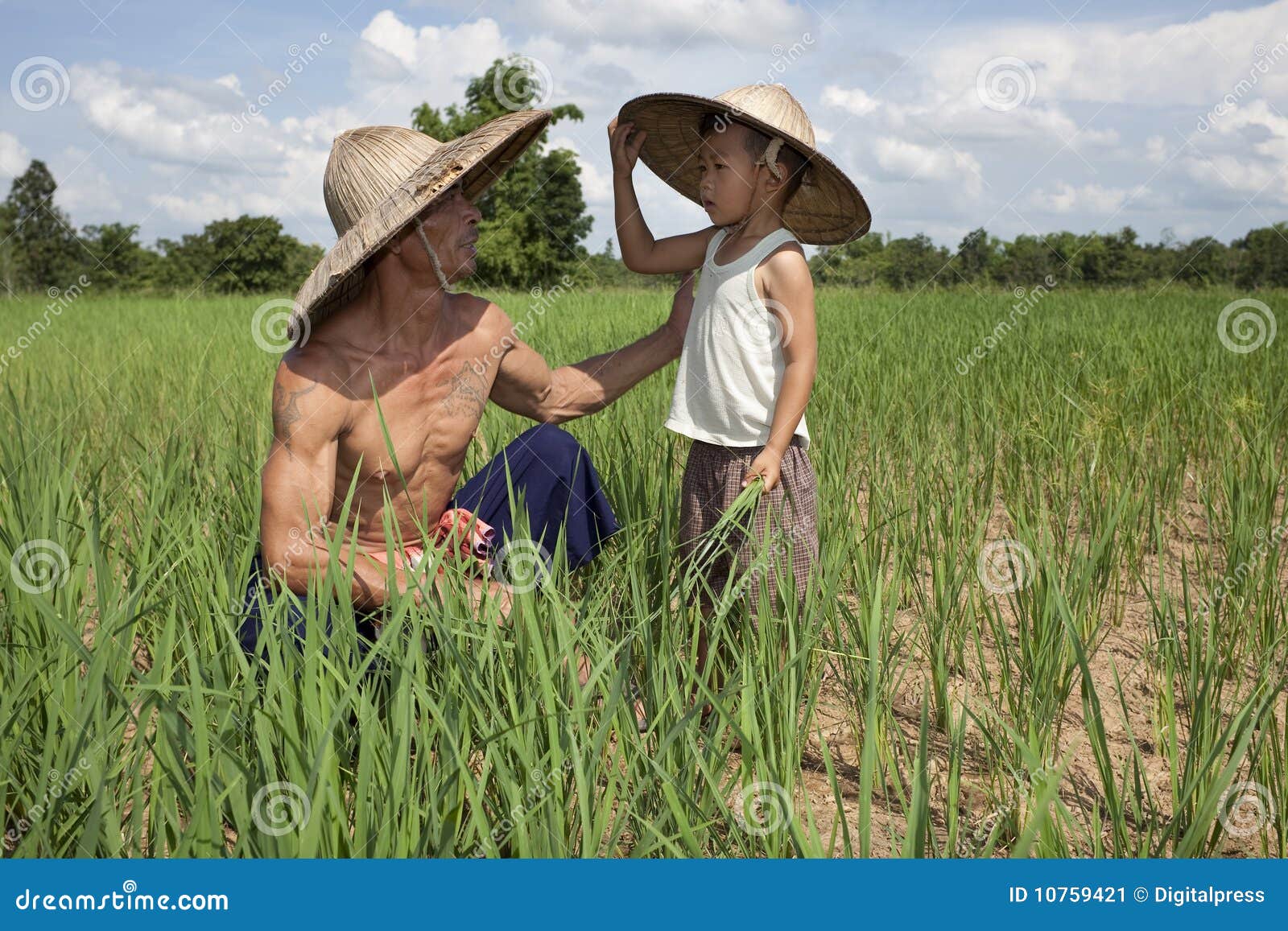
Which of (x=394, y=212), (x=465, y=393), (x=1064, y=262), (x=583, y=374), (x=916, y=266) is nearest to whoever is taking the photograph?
(x=394, y=212)

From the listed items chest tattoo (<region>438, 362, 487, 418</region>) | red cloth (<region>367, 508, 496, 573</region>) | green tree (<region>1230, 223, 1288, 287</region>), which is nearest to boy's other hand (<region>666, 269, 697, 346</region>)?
chest tattoo (<region>438, 362, 487, 418</region>)

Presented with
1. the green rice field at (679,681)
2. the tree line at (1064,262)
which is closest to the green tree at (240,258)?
the tree line at (1064,262)

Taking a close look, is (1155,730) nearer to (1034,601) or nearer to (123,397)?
(1034,601)

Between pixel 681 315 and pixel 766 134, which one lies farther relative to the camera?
pixel 681 315

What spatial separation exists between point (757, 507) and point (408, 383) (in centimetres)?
80

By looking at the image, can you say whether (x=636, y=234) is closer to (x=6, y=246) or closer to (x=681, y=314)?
(x=681, y=314)

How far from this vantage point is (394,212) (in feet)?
6.01

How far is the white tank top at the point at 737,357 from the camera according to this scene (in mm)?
1991

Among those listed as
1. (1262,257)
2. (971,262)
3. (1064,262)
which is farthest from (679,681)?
(1262,257)

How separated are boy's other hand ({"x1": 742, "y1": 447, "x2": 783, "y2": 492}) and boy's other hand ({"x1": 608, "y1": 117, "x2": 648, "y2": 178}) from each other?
2.40 feet

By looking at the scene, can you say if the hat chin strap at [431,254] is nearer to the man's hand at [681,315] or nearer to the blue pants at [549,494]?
the blue pants at [549,494]

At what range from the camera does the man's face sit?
77.4 inches

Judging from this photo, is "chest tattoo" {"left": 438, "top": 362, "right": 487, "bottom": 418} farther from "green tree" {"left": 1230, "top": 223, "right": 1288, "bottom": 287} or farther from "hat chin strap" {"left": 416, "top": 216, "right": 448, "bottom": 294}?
"green tree" {"left": 1230, "top": 223, "right": 1288, "bottom": 287}

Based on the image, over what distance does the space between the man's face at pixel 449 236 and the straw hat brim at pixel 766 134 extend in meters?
0.42
